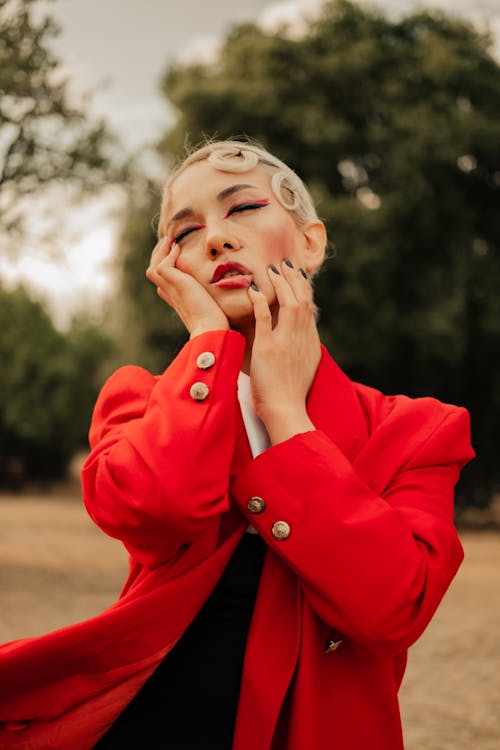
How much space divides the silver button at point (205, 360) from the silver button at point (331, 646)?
595mm

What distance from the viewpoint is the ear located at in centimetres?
→ 200

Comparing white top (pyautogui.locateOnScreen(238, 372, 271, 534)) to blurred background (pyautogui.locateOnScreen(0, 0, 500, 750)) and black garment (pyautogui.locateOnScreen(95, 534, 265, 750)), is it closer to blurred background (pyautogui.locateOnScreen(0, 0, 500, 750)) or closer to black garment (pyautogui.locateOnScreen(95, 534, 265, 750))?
black garment (pyautogui.locateOnScreen(95, 534, 265, 750))

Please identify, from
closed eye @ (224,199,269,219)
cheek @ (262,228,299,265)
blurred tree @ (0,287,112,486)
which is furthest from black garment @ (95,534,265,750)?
blurred tree @ (0,287,112,486)

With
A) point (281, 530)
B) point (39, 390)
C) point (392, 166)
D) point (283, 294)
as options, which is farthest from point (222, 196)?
point (39, 390)

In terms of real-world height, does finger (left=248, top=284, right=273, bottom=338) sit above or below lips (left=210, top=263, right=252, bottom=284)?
below

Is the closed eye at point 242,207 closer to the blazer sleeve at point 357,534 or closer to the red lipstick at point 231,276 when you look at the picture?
the red lipstick at point 231,276

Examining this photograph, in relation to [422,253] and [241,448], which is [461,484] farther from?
[241,448]

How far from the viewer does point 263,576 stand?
163cm

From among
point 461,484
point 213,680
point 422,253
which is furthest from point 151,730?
point 461,484

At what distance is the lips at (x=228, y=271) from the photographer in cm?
177

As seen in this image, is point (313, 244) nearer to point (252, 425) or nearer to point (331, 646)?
point (252, 425)

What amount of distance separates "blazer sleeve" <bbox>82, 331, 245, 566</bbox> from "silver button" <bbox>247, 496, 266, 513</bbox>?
0.05 metres

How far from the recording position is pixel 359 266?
1756 centimetres

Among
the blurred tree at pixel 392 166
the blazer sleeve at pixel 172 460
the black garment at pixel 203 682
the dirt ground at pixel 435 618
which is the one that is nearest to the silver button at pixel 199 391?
the blazer sleeve at pixel 172 460
